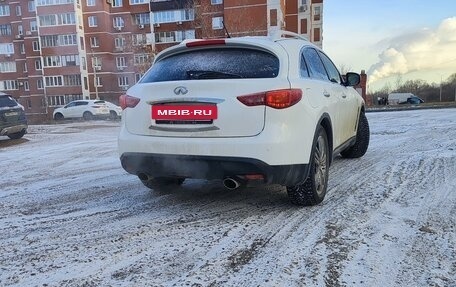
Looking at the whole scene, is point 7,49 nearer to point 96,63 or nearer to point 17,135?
point 96,63

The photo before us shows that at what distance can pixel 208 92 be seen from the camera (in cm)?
319

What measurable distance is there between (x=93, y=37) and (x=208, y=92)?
5238 cm

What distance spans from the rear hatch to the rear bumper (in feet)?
0.68

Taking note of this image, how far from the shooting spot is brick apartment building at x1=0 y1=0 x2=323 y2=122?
48.2 m

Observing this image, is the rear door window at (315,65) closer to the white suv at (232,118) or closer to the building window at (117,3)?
the white suv at (232,118)

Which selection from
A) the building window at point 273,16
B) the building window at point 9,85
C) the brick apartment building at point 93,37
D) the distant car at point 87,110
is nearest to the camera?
the distant car at point 87,110

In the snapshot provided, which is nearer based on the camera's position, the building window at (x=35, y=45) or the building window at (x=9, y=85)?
the building window at (x=35, y=45)

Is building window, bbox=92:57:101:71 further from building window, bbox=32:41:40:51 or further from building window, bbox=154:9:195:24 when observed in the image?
building window, bbox=154:9:195:24

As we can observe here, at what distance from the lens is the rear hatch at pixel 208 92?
3115 mm

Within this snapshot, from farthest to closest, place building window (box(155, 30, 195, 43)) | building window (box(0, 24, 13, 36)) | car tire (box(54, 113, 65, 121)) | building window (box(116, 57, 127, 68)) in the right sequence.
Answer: building window (box(0, 24, 13, 36))
building window (box(116, 57, 127, 68))
building window (box(155, 30, 195, 43))
car tire (box(54, 113, 65, 121))

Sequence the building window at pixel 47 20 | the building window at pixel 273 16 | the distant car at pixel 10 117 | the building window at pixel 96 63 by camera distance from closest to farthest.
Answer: the distant car at pixel 10 117
the building window at pixel 273 16
the building window at pixel 47 20
the building window at pixel 96 63

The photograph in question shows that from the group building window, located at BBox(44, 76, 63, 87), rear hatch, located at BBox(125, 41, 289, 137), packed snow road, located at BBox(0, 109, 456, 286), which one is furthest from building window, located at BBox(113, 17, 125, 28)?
rear hatch, located at BBox(125, 41, 289, 137)

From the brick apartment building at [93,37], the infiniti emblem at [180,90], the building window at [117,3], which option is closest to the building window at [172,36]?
the brick apartment building at [93,37]

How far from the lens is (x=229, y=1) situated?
42500 mm
